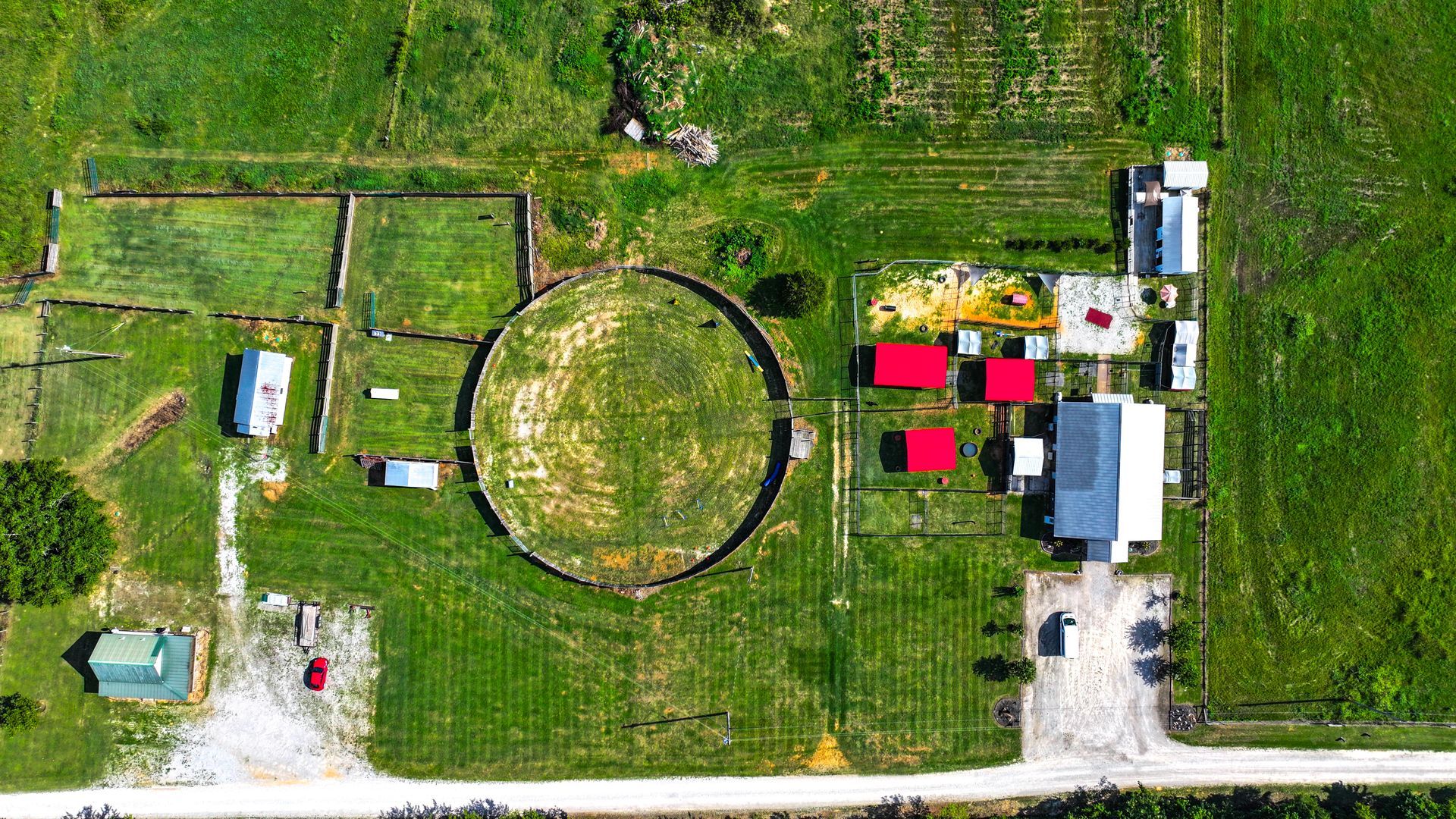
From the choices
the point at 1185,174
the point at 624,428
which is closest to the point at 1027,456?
the point at 1185,174

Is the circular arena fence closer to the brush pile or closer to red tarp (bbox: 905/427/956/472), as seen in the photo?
the brush pile

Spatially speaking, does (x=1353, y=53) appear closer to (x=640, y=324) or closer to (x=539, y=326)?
(x=640, y=324)

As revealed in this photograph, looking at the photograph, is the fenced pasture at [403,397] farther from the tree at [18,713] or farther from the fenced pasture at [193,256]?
the tree at [18,713]

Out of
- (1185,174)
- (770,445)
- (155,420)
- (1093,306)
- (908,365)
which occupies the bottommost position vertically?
(155,420)

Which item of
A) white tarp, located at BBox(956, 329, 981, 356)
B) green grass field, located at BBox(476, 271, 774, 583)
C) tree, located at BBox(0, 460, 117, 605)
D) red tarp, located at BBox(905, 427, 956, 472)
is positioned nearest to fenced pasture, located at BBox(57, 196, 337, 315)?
tree, located at BBox(0, 460, 117, 605)

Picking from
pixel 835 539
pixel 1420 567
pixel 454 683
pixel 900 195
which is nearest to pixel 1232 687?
pixel 1420 567

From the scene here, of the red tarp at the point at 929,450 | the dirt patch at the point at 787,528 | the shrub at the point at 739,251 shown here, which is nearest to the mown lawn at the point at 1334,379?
the red tarp at the point at 929,450

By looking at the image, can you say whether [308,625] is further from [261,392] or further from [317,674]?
[261,392]
